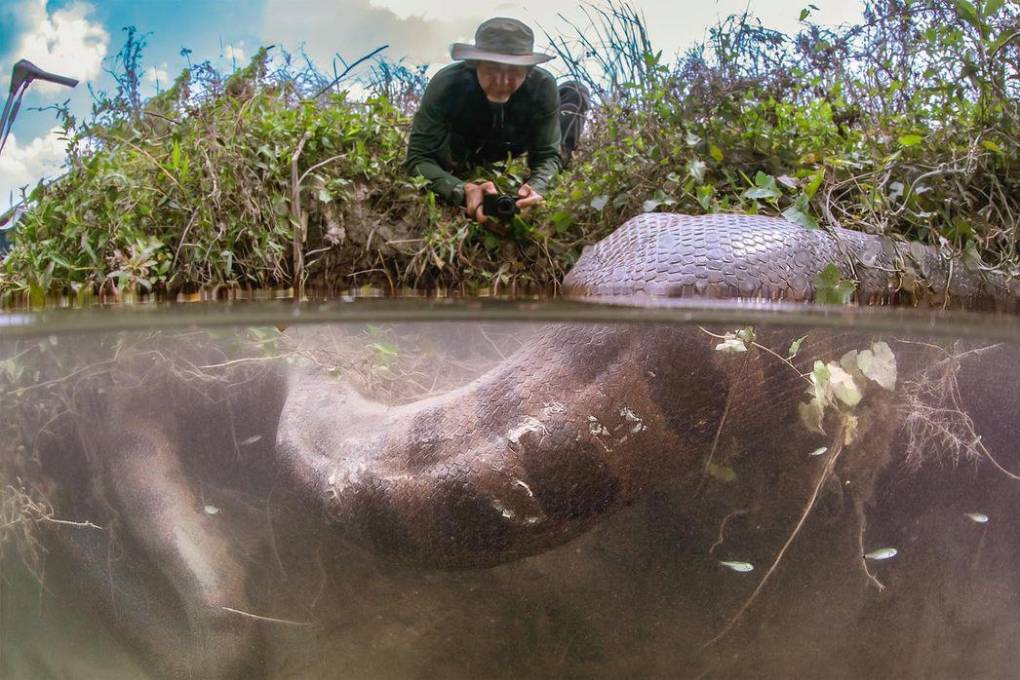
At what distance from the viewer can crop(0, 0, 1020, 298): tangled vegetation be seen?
8.16 feet

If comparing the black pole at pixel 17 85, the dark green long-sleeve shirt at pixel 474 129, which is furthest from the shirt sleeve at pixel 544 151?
the black pole at pixel 17 85

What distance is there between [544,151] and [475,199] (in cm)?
24

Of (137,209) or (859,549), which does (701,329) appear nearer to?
(859,549)

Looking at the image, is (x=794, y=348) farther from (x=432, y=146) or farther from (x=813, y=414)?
(x=432, y=146)

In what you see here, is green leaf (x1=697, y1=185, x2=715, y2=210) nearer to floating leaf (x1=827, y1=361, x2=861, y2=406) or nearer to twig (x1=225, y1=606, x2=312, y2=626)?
floating leaf (x1=827, y1=361, x2=861, y2=406)

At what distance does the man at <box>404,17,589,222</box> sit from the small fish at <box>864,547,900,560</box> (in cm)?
130

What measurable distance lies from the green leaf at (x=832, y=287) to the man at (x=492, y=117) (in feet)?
2.60

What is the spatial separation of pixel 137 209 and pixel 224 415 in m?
0.93

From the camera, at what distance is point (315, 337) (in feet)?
7.30

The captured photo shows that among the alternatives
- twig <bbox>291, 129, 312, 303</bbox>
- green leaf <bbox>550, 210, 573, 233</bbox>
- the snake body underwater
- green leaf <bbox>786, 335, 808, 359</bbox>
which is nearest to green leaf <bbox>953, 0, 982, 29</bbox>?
the snake body underwater

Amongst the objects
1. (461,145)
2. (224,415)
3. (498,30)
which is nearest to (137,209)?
(224,415)

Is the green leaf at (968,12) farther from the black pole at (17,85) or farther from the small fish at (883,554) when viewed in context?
the black pole at (17,85)

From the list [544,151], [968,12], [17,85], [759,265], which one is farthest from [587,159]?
[17,85]

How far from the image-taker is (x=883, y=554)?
2.25 m
